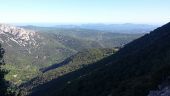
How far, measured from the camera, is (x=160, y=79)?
2620 centimetres

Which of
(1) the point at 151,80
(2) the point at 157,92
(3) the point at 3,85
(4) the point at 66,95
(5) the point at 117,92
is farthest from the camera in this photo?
(4) the point at 66,95

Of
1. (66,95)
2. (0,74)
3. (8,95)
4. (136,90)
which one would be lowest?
(66,95)

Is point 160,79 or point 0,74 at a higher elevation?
point 160,79

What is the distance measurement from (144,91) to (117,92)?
18.6 feet

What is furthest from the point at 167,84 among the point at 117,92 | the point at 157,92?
the point at 117,92

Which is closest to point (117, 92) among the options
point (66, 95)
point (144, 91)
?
point (144, 91)

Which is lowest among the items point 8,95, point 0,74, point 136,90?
point 8,95

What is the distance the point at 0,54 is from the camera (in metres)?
50.9

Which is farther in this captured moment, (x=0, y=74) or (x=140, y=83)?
(x=0, y=74)

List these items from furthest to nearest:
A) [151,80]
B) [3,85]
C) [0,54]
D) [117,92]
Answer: [0,54] → [3,85] → [117,92] → [151,80]

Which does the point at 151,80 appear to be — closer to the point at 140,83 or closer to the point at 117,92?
the point at 140,83

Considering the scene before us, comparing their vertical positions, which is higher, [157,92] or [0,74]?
[157,92]

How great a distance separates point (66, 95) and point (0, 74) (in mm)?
35665

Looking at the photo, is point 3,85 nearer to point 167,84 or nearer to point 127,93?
point 127,93
